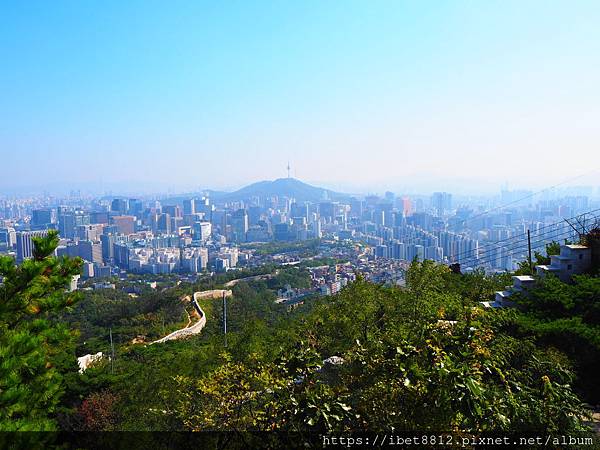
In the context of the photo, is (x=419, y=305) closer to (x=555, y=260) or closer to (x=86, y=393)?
(x=555, y=260)

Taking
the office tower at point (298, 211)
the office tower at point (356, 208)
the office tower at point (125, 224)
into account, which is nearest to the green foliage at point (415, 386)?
the office tower at point (125, 224)

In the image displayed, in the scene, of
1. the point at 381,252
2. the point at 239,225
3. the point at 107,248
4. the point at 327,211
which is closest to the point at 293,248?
the point at 381,252

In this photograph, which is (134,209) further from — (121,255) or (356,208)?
(356,208)

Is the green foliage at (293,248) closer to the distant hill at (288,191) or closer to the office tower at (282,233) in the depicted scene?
the office tower at (282,233)

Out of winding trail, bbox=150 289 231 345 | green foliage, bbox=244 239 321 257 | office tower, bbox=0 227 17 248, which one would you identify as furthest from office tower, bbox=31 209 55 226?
winding trail, bbox=150 289 231 345

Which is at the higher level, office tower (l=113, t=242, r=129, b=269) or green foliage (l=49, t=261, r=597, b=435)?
green foliage (l=49, t=261, r=597, b=435)

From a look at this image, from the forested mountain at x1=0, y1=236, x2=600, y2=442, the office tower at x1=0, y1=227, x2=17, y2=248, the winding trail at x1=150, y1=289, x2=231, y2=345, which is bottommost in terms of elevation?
the office tower at x1=0, y1=227, x2=17, y2=248

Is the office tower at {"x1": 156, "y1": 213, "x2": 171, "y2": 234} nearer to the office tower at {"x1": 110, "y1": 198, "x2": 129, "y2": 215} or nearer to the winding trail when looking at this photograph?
the office tower at {"x1": 110, "y1": 198, "x2": 129, "y2": 215}
